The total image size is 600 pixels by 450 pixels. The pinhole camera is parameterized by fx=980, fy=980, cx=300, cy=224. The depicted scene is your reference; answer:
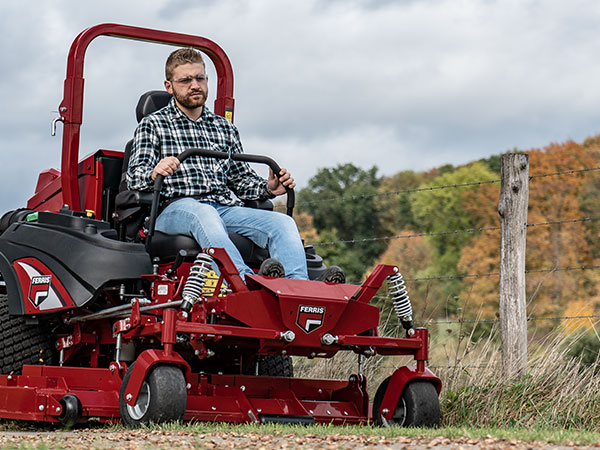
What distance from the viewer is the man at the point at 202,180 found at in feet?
19.8

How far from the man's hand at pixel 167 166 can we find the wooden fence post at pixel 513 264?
280 cm

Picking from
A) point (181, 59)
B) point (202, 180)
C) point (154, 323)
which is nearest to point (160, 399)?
point (154, 323)

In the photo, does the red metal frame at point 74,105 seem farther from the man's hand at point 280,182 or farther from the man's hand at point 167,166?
the man's hand at point 280,182

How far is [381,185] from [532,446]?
176ft

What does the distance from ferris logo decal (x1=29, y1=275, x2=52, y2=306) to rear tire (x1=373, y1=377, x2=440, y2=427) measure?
2.26m

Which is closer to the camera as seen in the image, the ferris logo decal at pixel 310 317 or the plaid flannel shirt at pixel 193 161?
the ferris logo decal at pixel 310 317

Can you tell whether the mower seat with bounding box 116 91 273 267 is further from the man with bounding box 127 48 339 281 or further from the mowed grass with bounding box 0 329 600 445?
the mowed grass with bounding box 0 329 600 445

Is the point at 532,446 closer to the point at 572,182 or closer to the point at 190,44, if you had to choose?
the point at 190,44

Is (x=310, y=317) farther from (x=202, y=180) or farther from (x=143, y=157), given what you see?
(x=143, y=157)

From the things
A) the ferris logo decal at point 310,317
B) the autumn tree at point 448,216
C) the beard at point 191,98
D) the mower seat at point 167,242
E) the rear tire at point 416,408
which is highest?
the autumn tree at point 448,216

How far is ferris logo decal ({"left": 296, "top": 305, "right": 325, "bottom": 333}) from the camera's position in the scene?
559cm

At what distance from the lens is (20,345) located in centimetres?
673

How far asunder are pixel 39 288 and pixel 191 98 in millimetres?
1630

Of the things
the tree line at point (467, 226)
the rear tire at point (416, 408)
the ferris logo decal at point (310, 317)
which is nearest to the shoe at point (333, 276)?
the ferris logo decal at point (310, 317)
